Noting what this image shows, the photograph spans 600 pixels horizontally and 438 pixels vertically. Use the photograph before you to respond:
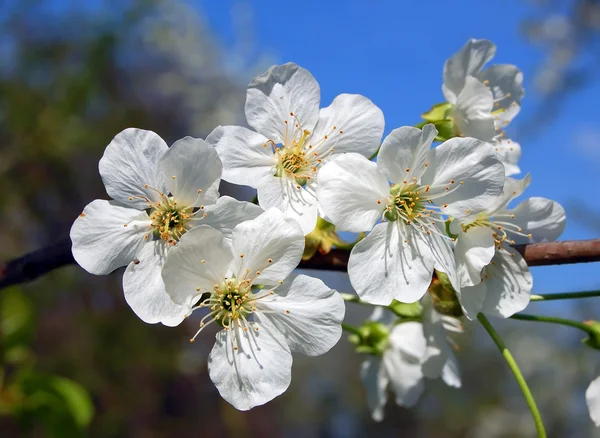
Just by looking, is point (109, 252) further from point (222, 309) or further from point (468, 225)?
point (468, 225)

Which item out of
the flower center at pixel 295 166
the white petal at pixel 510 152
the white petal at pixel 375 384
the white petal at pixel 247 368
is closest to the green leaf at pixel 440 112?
the white petal at pixel 510 152

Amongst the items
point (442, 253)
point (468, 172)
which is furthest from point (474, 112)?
point (442, 253)

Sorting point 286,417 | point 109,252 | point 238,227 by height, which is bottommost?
point 286,417

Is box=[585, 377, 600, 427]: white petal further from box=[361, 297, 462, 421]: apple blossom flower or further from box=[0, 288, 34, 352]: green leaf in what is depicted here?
box=[0, 288, 34, 352]: green leaf

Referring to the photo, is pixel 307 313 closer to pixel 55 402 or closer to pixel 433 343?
pixel 433 343

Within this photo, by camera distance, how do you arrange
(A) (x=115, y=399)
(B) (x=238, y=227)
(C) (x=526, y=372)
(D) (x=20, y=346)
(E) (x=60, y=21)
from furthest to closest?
(C) (x=526, y=372), (E) (x=60, y=21), (A) (x=115, y=399), (D) (x=20, y=346), (B) (x=238, y=227)

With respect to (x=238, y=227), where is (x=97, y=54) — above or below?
above

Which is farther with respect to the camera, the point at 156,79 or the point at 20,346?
the point at 156,79

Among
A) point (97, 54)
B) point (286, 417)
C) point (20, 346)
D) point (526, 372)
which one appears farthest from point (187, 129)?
point (20, 346)
